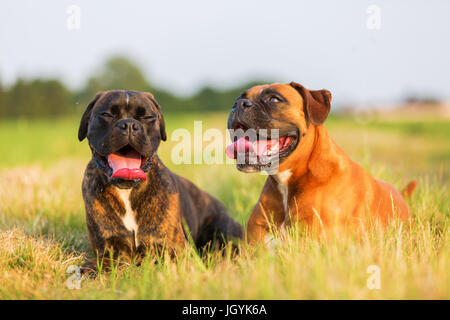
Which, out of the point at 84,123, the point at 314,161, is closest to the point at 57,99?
the point at 84,123

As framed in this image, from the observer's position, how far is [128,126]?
365 cm

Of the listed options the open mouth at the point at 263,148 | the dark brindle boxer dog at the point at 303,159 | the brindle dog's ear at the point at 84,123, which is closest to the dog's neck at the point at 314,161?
the dark brindle boxer dog at the point at 303,159

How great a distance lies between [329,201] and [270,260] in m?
0.82

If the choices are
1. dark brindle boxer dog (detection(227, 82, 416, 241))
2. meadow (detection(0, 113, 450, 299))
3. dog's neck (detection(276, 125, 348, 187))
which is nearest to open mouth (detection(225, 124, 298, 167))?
dark brindle boxer dog (detection(227, 82, 416, 241))

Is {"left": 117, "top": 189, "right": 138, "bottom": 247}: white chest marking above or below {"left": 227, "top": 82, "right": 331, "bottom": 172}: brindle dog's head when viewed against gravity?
below

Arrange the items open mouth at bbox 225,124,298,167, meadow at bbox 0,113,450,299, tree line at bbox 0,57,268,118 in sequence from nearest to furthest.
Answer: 1. meadow at bbox 0,113,450,299
2. open mouth at bbox 225,124,298,167
3. tree line at bbox 0,57,268,118

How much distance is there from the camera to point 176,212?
13.7 feet

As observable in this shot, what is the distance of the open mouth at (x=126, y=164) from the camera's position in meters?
3.68

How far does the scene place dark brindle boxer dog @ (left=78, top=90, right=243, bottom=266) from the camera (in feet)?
12.1

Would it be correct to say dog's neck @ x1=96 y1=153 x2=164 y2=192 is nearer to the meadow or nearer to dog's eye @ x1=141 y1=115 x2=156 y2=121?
dog's eye @ x1=141 y1=115 x2=156 y2=121

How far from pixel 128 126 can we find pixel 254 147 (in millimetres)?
1139

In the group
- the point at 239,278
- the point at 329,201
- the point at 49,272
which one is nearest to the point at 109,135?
the point at 49,272

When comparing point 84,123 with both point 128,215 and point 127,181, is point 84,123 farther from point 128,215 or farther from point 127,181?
point 128,215
